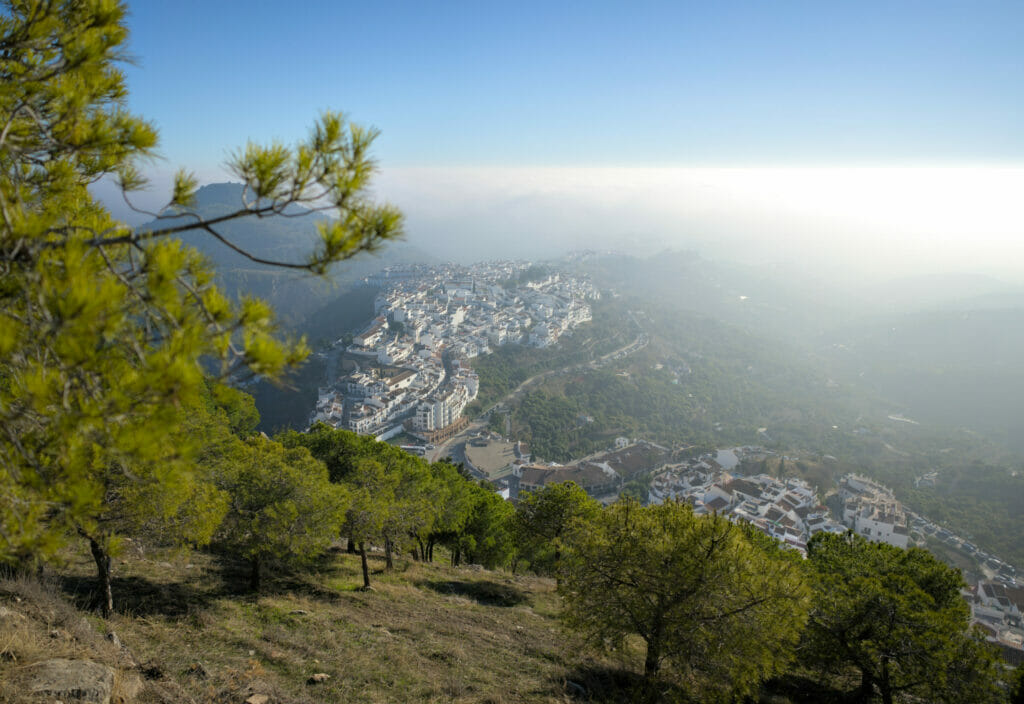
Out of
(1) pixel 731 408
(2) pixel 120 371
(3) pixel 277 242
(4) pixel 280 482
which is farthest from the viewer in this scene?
(3) pixel 277 242

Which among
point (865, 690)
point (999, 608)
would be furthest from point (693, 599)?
point (999, 608)

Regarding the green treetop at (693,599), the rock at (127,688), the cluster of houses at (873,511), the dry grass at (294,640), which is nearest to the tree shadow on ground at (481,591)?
the dry grass at (294,640)

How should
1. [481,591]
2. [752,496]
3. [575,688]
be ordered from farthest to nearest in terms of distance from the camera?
[752,496], [481,591], [575,688]

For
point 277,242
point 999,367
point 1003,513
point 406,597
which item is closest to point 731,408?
point 1003,513

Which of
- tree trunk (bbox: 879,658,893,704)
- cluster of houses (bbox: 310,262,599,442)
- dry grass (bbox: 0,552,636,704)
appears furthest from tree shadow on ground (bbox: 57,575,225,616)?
cluster of houses (bbox: 310,262,599,442)

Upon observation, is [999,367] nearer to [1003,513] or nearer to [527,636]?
[1003,513]

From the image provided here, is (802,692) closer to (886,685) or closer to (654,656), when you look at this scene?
(886,685)
